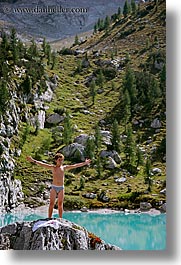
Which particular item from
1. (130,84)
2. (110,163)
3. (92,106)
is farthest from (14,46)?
(110,163)

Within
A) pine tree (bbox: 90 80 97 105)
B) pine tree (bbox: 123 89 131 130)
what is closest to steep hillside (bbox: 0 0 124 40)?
pine tree (bbox: 123 89 131 130)

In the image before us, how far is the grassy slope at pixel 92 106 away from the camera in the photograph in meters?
12.2

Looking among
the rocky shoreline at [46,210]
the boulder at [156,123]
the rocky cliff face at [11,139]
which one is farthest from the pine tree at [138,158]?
→ the rocky cliff face at [11,139]

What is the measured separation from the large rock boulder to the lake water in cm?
63

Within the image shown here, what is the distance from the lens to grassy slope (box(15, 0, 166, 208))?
12172 mm

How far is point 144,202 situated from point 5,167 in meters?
3.57

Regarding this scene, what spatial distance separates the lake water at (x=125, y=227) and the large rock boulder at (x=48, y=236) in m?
0.63

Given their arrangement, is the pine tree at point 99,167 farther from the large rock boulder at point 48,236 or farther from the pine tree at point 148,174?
the large rock boulder at point 48,236

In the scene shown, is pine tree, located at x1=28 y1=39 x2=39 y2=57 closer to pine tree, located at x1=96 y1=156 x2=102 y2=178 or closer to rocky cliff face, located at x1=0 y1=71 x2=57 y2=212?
rocky cliff face, located at x1=0 y1=71 x2=57 y2=212

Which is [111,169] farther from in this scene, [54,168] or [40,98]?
[54,168]

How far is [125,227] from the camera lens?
1008cm

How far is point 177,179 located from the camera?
22.5 feet

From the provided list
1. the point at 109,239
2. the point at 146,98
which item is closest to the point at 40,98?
the point at 146,98

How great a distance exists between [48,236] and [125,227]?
4043mm
